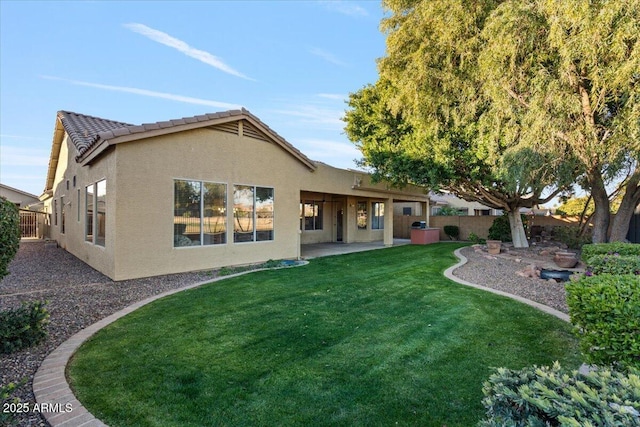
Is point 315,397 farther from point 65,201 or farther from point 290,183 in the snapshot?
point 65,201

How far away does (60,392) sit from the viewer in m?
3.52

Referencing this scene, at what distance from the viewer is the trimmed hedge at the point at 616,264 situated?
6.61m

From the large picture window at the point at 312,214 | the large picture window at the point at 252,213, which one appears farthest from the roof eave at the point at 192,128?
the large picture window at the point at 312,214

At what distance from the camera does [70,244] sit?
49.7 ft

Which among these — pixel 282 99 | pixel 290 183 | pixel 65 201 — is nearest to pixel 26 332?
pixel 290 183

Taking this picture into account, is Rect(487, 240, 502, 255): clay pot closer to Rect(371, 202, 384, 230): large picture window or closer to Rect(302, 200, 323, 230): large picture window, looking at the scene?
Rect(371, 202, 384, 230): large picture window

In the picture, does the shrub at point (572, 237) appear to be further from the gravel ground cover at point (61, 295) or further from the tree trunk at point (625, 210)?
the gravel ground cover at point (61, 295)

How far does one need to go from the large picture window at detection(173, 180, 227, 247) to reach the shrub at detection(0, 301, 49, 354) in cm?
518

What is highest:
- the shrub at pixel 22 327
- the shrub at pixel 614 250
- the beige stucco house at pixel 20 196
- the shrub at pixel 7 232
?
Answer: the beige stucco house at pixel 20 196

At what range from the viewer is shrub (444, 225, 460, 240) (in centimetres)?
2294

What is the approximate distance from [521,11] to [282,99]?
1236 centimetres

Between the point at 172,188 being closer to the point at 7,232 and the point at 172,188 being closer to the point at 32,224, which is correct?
the point at 7,232

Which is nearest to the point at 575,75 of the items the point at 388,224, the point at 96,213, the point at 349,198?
the point at 388,224

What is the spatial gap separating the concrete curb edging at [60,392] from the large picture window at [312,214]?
1371 cm
